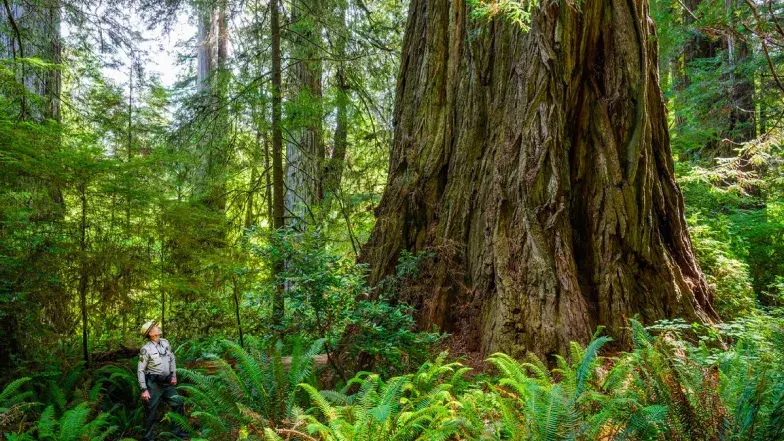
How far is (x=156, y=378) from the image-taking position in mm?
5664

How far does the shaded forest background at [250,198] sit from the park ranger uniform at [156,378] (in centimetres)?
54

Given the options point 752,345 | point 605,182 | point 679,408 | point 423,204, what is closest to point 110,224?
point 423,204

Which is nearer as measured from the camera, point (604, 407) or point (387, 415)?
point (387, 415)

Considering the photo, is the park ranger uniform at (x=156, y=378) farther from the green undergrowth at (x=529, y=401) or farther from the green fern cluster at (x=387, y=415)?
the green fern cluster at (x=387, y=415)

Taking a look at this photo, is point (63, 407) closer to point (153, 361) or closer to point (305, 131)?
point (153, 361)

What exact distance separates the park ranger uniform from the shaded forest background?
0.54m

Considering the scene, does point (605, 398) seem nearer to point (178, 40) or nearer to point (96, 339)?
point (96, 339)

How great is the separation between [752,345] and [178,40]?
42.6 feet

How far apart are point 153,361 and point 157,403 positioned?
47cm

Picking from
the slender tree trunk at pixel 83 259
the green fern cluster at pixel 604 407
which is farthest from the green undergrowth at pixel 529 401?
the slender tree trunk at pixel 83 259


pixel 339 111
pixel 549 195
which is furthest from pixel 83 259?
pixel 549 195

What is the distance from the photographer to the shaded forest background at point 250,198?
16.8 ft

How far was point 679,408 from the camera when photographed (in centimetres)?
297

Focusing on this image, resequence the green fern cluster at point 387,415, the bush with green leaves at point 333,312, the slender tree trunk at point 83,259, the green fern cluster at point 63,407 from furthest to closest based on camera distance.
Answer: the slender tree trunk at point 83,259
the bush with green leaves at point 333,312
the green fern cluster at point 63,407
the green fern cluster at point 387,415
